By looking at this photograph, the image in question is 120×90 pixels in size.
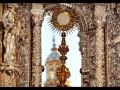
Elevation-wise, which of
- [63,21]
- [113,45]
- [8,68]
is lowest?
[8,68]

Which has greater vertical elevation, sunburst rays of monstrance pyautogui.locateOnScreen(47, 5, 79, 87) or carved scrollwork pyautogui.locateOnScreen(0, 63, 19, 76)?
sunburst rays of monstrance pyautogui.locateOnScreen(47, 5, 79, 87)

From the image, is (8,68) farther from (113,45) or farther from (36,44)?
(113,45)

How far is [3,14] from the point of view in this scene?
1052cm

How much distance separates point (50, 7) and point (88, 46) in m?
1.06

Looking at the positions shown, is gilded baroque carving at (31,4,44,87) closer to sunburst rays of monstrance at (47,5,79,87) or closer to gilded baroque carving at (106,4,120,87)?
sunburst rays of monstrance at (47,5,79,87)

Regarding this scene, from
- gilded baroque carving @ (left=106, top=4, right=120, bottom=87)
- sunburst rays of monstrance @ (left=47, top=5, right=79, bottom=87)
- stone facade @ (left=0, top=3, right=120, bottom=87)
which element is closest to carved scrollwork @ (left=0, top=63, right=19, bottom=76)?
stone facade @ (left=0, top=3, right=120, bottom=87)

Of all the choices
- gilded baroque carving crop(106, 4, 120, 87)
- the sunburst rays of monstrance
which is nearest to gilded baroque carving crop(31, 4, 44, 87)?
the sunburst rays of monstrance

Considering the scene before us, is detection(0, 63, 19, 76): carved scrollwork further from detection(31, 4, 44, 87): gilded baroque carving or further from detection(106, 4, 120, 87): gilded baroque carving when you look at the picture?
detection(106, 4, 120, 87): gilded baroque carving

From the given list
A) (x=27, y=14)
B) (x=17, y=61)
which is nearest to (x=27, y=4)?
(x=27, y=14)

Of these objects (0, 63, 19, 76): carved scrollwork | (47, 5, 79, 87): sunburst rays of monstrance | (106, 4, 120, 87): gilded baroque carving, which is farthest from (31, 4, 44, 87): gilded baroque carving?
(106, 4, 120, 87): gilded baroque carving

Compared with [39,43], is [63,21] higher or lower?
higher

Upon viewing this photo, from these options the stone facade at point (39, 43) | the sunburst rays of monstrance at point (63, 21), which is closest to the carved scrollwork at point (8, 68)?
the stone facade at point (39, 43)

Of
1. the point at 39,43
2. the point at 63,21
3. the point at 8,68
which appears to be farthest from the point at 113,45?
the point at 8,68

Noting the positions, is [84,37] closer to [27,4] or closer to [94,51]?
[94,51]
